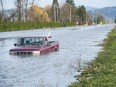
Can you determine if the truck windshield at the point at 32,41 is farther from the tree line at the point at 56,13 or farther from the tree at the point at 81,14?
the tree at the point at 81,14

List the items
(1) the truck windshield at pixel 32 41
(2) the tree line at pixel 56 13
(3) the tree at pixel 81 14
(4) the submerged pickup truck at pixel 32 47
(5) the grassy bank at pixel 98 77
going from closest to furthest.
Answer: (5) the grassy bank at pixel 98 77 < (4) the submerged pickup truck at pixel 32 47 < (1) the truck windshield at pixel 32 41 < (2) the tree line at pixel 56 13 < (3) the tree at pixel 81 14

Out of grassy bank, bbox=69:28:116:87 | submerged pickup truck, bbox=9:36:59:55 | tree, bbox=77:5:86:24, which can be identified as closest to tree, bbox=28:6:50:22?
tree, bbox=77:5:86:24

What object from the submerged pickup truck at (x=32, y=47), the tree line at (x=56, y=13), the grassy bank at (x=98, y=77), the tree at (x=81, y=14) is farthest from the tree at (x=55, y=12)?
the grassy bank at (x=98, y=77)

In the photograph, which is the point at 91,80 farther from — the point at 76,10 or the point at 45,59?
the point at 76,10

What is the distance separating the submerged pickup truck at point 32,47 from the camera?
24000mm

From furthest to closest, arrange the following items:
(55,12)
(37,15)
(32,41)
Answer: (37,15)
(55,12)
(32,41)

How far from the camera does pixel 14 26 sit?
3526 inches

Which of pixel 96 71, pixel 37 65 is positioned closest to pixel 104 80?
pixel 96 71

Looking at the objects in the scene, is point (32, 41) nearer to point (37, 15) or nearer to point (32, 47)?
point (32, 47)

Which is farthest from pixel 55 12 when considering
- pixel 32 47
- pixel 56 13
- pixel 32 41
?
pixel 32 47

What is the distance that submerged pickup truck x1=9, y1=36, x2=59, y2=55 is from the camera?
24.0 metres

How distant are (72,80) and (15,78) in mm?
2087

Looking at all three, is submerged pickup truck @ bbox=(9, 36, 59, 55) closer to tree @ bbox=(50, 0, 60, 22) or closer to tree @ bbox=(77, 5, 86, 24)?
tree @ bbox=(50, 0, 60, 22)

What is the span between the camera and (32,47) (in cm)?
2470
